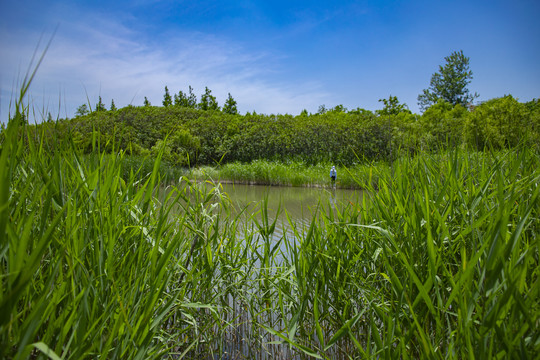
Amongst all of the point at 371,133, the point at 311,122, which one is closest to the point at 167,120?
the point at 311,122

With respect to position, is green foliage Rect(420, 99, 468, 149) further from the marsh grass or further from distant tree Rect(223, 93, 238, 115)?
distant tree Rect(223, 93, 238, 115)

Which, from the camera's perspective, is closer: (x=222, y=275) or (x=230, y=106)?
(x=222, y=275)

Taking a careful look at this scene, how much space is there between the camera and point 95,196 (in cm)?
118

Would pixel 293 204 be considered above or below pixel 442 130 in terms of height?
below

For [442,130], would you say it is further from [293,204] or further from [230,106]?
[230,106]

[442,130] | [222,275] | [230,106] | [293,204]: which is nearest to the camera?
[222,275]

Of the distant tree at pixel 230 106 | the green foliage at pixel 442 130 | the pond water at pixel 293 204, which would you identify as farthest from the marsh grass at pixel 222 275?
the distant tree at pixel 230 106

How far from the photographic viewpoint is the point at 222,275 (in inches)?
66.5

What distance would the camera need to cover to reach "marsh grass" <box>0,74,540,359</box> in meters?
0.80

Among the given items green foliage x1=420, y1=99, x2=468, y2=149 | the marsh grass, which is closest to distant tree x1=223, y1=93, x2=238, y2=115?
green foliage x1=420, y1=99, x2=468, y2=149

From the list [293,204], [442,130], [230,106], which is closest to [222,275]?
[293,204]

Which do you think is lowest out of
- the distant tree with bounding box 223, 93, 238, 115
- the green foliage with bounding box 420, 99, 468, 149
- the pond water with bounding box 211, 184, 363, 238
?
the pond water with bounding box 211, 184, 363, 238

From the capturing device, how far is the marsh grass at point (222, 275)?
800 millimetres

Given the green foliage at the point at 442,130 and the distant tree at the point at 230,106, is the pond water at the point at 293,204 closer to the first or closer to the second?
the green foliage at the point at 442,130
